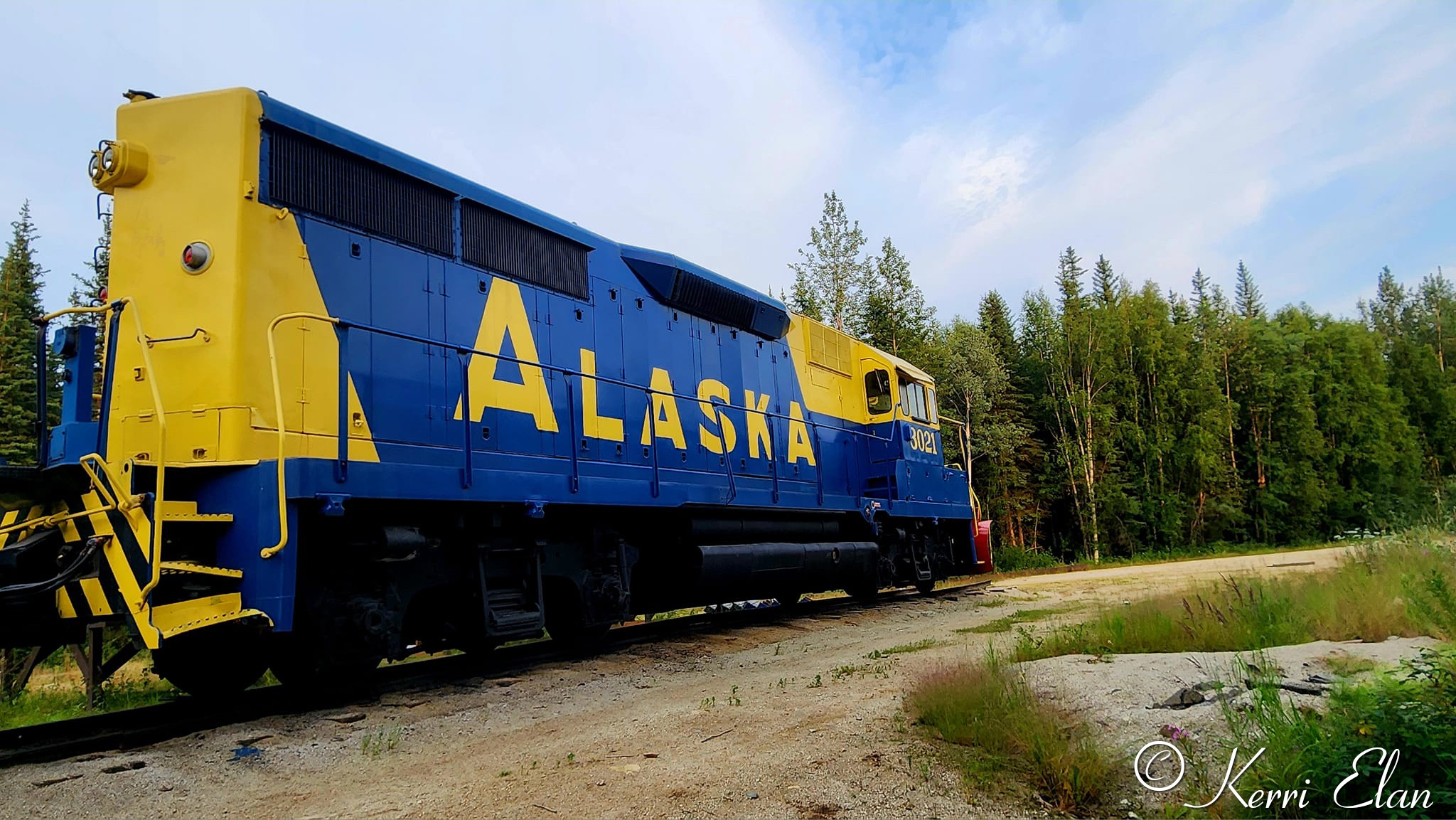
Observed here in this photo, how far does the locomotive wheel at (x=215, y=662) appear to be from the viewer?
5.43m

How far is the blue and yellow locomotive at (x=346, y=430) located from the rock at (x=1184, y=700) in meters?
4.59

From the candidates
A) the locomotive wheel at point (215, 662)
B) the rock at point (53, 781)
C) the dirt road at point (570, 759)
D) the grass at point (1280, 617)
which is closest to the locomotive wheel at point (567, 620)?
the dirt road at point (570, 759)

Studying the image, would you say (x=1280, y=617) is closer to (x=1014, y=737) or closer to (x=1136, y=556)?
(x=1014, y=737)

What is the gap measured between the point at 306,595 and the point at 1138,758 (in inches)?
198

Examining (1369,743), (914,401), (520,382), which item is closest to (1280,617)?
(1369,743)

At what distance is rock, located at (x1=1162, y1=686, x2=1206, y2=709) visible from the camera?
442 cm

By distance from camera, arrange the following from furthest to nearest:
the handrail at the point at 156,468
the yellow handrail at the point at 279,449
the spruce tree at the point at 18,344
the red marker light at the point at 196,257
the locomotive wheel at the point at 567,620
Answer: the spruce tree at the point at 18,344 → the locomotive wheel at the point at 567,620 → the red marker light at the point at 196,257 → the yellow handrail at the point at 279,449 → the handrail at the point at 156,468

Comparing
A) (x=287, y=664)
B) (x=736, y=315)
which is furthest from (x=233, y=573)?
(x=736, y=315)

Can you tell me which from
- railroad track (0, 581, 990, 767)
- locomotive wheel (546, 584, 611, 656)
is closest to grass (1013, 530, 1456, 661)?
locomotive wheel (546, 584, 611, 656)

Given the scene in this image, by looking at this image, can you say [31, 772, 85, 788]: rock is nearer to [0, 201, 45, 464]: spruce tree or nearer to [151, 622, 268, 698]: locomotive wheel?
[151, 622, 268, 698]: locomotive wheel

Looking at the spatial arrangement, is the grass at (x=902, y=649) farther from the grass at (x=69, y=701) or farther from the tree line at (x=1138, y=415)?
the tree line at (x=1138, y=415)

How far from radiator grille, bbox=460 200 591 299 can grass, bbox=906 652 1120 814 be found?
518 centimetres

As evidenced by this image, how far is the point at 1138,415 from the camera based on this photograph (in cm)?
3462
